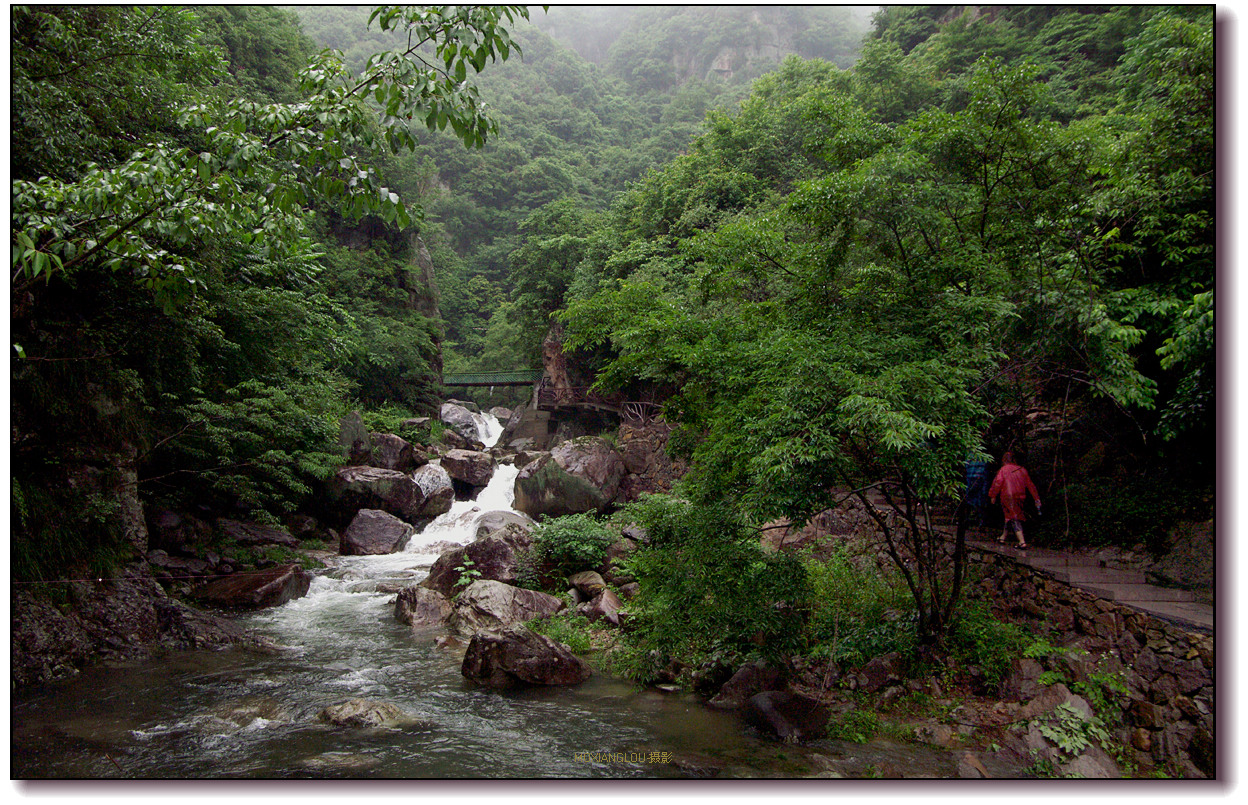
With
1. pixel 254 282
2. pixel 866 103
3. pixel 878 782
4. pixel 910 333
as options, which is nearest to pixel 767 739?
pixel 878 782

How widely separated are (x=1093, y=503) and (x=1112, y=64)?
23.0 feet

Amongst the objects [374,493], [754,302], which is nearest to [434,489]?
[374,493]

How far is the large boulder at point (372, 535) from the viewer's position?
12.5 metres

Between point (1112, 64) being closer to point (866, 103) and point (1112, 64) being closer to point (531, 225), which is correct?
point (866, 103)

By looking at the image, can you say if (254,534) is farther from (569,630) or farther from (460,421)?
(460,421)

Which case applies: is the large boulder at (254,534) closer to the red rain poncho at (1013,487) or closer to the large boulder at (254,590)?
the large boulder at (254,590)

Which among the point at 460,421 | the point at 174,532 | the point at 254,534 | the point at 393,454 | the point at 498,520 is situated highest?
the point at 460,421

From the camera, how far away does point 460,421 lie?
76.8 ft

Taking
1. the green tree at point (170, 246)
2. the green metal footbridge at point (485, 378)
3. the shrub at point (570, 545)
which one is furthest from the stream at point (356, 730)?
the green metal footbridge at point (485, 378)

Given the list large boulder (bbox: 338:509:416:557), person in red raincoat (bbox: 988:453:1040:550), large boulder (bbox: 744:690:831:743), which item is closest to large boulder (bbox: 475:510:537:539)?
large boulder (bbox: 338:509:416:557)

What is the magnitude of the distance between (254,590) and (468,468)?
893 cm

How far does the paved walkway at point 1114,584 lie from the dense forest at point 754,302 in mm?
337

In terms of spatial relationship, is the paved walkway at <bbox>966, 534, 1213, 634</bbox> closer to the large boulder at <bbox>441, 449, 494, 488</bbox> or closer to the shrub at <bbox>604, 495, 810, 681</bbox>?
the shrub at <bbox>604, 495, 810, 681</bbox>

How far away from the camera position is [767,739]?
15.9 ft
